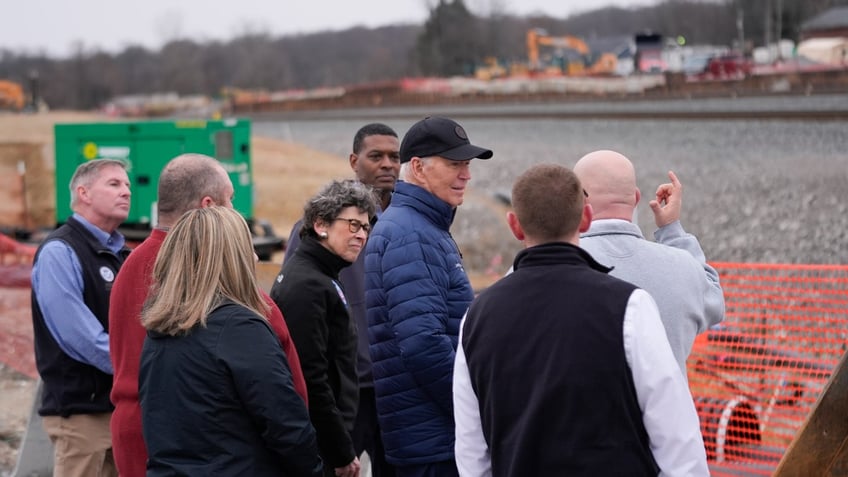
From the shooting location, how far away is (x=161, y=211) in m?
4.14

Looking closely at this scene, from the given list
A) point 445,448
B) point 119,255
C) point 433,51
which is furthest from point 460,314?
point 433,51

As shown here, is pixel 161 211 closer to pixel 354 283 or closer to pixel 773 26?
pixel 354 283

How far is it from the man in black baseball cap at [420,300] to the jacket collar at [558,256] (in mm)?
1039

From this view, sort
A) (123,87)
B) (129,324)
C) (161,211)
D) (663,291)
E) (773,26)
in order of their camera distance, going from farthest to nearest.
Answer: (123,87)
(773,26)
(161,211)
(129,324)
(663,291)

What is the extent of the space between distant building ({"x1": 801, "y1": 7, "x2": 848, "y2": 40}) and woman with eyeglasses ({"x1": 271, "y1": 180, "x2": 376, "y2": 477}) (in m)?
53.4

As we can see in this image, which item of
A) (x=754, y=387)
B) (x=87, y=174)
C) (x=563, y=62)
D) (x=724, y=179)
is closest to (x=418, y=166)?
(x=87, y=174)

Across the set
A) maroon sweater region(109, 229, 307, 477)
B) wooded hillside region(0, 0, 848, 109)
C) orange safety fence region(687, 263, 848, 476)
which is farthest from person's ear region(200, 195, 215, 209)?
wooded hillside region(0, 0, 848, 109)

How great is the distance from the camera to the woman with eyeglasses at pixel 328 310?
156 inches

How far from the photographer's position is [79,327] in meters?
4.55

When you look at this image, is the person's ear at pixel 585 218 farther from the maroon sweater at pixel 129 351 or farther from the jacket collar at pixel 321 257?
the maroon sweater at pixel 129 351

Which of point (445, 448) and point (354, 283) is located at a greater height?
point (354, 283)

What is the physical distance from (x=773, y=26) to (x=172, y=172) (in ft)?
185

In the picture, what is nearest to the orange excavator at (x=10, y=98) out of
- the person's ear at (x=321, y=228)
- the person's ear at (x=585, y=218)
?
the person's ear at (x=321, y=228)

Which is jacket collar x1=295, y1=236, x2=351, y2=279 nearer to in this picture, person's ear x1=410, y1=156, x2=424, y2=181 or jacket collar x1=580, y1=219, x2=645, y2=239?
person's ear x1=410, y1=156, x2=424, y2=181
